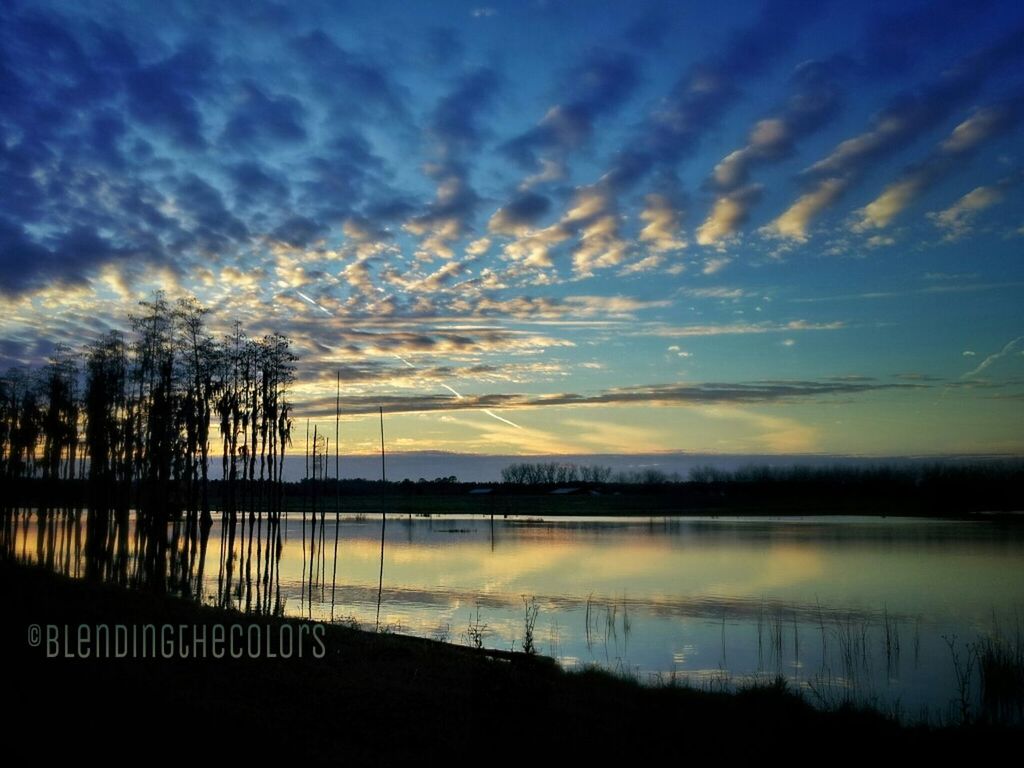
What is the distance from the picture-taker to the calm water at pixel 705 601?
17.3 m

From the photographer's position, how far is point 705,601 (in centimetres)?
2655

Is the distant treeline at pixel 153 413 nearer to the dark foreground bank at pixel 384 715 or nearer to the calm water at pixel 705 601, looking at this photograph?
the calm water at pixel 705 601

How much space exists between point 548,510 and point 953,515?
181ft

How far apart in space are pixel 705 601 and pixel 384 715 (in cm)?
1853

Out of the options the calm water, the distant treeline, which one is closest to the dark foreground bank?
the calm water

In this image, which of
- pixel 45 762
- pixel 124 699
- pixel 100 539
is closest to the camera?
pixel 45 762

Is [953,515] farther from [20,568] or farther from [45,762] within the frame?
[45,762]

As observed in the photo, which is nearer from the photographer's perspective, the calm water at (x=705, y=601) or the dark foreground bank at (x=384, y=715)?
the dark foreground bank at (x=384, y=715)

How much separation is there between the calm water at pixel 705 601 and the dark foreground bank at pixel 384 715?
191cm

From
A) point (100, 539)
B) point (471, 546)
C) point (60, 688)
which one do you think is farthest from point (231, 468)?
point (60, 688)

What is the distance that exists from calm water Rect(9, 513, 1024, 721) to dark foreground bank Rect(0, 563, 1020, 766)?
191cm

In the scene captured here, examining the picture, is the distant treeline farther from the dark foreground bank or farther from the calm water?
the dark foreground bank

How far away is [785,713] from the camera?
39.3ft

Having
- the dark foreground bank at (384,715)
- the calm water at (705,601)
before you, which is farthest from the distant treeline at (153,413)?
the dark foreground bank at (384,715)
